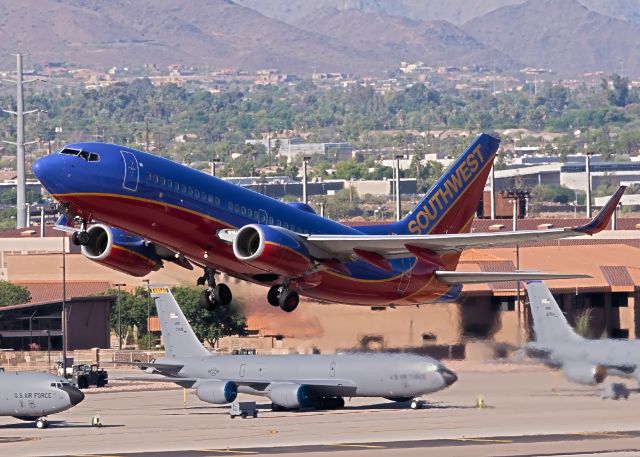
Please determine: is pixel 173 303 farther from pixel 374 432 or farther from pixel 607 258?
pixel 607 258

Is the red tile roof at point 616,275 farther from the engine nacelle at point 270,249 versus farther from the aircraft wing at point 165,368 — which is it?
the engine nacelle at point 270,249

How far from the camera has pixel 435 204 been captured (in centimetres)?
8312

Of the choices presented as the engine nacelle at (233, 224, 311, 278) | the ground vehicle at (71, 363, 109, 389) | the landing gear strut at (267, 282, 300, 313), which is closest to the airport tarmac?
the ground vehicle at (71, 363, 109, 389)

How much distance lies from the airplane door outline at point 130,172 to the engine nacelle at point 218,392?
51779 mm

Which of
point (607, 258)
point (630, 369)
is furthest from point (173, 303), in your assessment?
point (607, 258)

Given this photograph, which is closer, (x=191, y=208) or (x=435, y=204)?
(x=191, y=208)

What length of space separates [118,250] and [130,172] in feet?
18.2

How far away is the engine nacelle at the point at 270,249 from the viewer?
67438mm

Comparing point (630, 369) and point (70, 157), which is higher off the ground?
point (70, 157)

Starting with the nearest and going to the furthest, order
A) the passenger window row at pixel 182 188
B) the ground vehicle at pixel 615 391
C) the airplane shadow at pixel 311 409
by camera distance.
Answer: the passenger window row at pixel 182 188, the ground vehicle at pixel 615 391, the airplane shadow at pixel 311 409

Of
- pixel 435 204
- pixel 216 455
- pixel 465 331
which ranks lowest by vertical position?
pixel 216 455

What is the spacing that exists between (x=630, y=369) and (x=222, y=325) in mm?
47162

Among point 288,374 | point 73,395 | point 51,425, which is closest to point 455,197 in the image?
point 288,374

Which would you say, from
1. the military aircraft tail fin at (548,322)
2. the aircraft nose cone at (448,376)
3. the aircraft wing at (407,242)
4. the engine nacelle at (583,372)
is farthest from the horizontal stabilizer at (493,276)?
the aircraft nose cone at (448,376)
